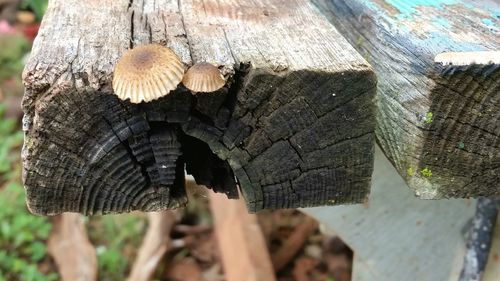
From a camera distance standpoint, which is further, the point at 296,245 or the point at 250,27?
the point at 296,245

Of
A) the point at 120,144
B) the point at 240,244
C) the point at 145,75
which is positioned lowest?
the point at 240,244

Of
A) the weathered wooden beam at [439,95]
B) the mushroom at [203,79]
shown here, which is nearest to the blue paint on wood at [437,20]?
the weathered wooden beam at [439,95]

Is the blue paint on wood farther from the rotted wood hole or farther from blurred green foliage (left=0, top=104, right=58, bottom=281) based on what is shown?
blurred green foliage (left=0, top=104, right=58, bottom=281)

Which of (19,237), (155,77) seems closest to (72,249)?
(19,237)

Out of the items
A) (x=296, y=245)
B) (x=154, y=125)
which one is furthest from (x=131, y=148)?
(x=296, y=245)

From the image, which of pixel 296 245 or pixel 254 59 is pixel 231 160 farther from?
pixel 296 245

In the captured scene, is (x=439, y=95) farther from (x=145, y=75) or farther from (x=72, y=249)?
(x=72, y=249)
